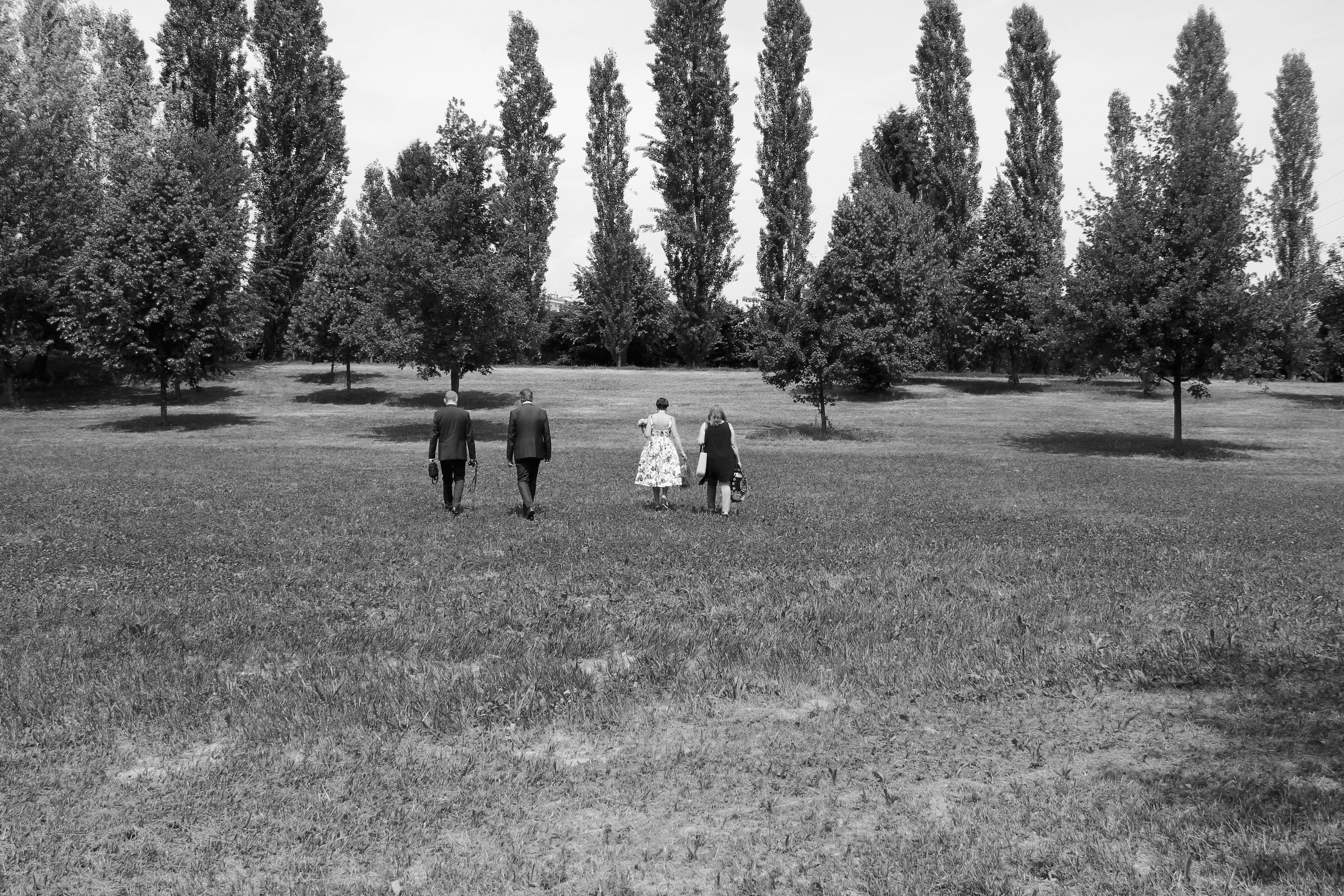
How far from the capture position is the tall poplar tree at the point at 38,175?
44938 millimetres

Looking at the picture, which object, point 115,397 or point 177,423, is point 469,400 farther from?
point 115,397

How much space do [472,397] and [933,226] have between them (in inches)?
1147

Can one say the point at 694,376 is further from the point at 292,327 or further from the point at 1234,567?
the point at 1234,567

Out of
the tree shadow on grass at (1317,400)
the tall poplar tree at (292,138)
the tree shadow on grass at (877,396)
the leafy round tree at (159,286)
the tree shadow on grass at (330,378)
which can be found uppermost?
the tall poplar tree at (292,138)

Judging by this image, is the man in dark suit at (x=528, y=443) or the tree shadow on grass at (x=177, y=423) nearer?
the man in dark suit at (x=528, y=443)

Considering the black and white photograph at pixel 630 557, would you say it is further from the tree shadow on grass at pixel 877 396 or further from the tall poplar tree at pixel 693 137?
the tall poplar tree at pixel 693 137

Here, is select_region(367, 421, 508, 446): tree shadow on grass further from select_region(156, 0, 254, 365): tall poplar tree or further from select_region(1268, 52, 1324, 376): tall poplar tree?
select_region(1268, 52, 1324, 376): tall poplar tree

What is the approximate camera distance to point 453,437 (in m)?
16.2

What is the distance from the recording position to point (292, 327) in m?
52.7

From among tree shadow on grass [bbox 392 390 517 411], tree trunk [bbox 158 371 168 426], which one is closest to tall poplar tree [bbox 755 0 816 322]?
tree shadow on grass [bbox 392 390 517 411]

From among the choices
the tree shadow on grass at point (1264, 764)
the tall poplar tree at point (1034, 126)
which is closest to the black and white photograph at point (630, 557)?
the tree shadow on grass at point (1264, 764)

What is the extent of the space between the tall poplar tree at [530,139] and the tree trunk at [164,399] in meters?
22.6

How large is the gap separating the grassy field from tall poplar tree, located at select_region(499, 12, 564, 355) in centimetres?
4449

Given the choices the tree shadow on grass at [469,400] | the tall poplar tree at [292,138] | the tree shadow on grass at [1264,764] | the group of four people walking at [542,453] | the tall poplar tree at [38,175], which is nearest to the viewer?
the tree shadow on grass at [1264,764]
